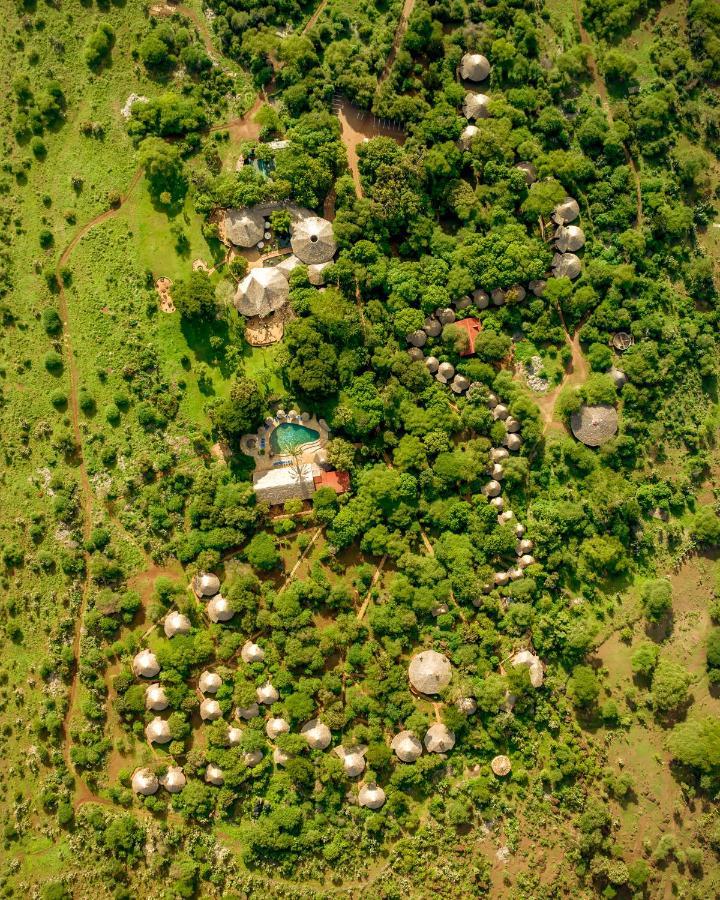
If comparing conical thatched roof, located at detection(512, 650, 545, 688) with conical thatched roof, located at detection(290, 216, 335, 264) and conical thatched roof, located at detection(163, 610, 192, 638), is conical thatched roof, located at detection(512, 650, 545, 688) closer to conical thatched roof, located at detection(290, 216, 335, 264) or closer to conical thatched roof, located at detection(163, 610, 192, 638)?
conical thatched roof, located at detection(163, 610, 192, 638)

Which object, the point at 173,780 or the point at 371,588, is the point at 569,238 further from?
the point at 173,780

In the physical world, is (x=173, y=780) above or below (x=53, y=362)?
below

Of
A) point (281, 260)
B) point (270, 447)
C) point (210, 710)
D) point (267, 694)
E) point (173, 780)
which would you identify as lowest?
point (173, 780)

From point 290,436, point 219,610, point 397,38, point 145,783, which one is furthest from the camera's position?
point 397,38

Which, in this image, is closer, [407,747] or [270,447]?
[407,747]

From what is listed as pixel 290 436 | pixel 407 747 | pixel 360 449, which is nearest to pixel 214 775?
pixel 407 747

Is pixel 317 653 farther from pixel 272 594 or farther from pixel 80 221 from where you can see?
pixel 80 221

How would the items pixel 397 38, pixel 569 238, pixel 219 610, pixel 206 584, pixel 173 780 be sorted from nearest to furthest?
pixel 173 780 < pixel 219 610 < pixel 206 584 < pixel 569 238 < pixel 397 38
